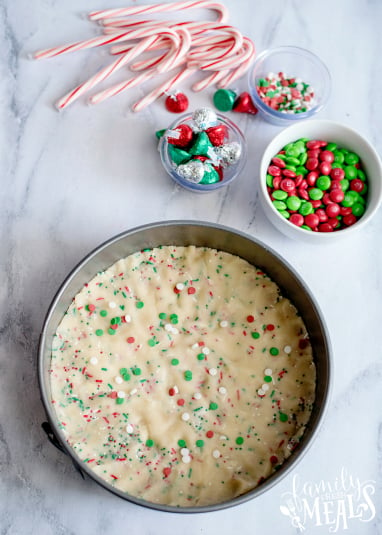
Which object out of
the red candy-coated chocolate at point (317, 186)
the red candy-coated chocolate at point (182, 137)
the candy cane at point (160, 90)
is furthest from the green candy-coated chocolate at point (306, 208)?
the candy cane at point (160, 90)

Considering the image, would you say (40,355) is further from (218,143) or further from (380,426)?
(380,426)

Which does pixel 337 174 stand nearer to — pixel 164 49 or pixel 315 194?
pixel 315 194

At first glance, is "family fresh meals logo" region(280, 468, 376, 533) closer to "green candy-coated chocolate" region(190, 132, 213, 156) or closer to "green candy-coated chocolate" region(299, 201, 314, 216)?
"green candy-coated chocolate" region(299, 201, 314, 216)

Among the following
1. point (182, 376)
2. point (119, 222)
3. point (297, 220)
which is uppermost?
point (297, 220)

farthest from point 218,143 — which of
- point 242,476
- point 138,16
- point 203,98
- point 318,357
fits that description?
point 242,476

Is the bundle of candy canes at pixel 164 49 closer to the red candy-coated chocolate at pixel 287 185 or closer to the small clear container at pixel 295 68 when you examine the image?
the small clear container at pixel 295 68

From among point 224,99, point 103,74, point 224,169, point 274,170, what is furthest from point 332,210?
point 103,74

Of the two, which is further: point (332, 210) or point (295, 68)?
point (295, 68)
